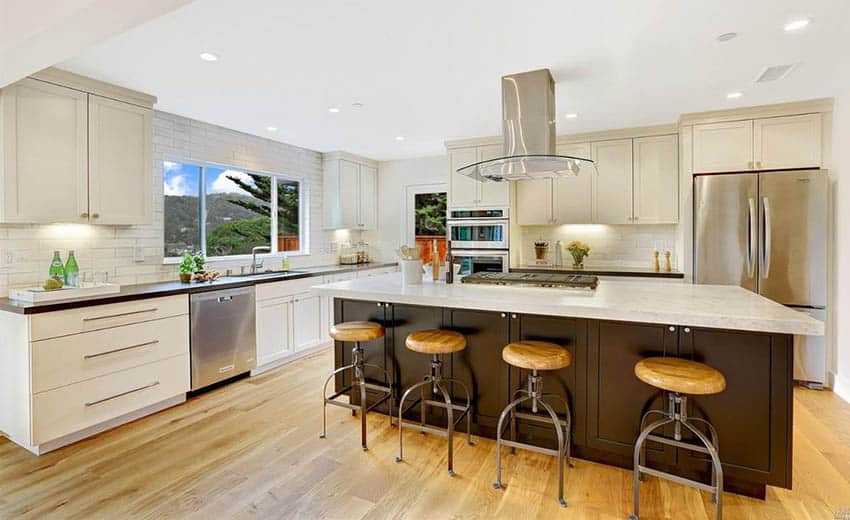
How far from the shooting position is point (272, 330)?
418cm

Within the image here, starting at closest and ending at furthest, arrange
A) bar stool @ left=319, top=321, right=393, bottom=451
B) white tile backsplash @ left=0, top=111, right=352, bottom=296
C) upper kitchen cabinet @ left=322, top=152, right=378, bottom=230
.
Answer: bar stool @ left=319, top=321, right=393, bottom=451, white tile backsplash @ left=0, top=111, right=352, bottom=296, upper kitchen cabinet @ left=322, top=152, right=378, bottom=230

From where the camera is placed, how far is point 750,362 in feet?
6.80

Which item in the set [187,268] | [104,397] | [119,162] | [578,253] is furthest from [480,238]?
[104,397]

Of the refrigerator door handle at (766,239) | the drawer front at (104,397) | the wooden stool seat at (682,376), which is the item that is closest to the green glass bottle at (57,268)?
the drawer front at (104,397)

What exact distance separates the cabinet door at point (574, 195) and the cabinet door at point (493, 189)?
560mm

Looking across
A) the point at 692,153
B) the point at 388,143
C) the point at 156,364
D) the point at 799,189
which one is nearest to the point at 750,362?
the point at 799,189

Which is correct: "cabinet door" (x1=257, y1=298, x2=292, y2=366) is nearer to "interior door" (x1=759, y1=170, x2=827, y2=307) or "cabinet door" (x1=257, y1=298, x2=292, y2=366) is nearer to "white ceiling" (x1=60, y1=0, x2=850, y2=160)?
"white ceiling" (x1=60, y1=0, x2=850, y2=160)

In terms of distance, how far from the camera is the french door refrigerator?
3.59m

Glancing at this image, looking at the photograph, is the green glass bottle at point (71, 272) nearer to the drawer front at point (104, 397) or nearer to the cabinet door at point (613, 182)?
the drawer front at point (104, 397)

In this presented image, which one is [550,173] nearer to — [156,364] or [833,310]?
[833,310]

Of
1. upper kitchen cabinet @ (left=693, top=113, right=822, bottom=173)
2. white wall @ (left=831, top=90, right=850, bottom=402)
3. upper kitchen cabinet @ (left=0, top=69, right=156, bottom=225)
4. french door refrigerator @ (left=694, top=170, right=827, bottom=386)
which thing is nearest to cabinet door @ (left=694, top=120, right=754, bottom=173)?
upper kitchen cabinet @ (left=693, top=113, right=822, bottom=173)

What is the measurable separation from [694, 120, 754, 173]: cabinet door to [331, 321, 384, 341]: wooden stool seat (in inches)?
136

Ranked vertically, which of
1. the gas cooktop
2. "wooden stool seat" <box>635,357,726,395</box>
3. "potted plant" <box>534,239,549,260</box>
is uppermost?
"potted plant" <box>534,239,549,260</box>

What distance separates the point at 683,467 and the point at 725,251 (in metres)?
2.45
